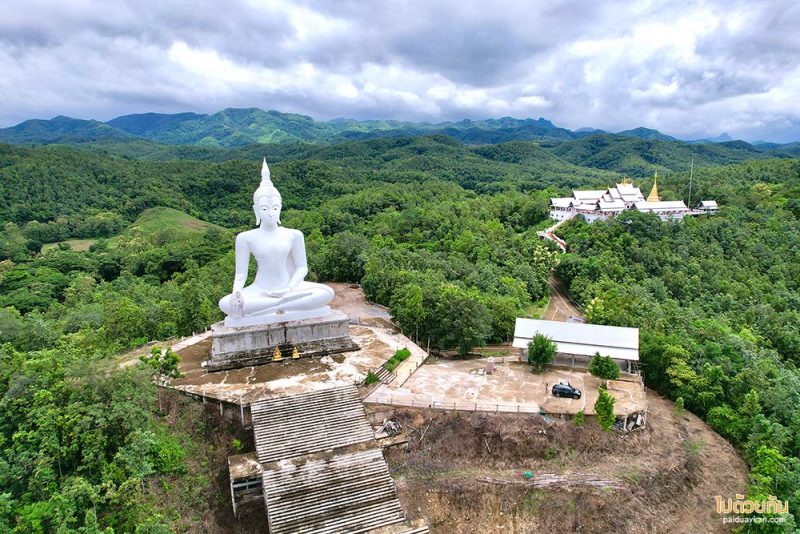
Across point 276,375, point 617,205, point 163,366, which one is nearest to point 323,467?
point 276,375

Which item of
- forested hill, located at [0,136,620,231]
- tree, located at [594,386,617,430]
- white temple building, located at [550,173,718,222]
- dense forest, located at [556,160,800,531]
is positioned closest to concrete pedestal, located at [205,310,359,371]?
tree, located at [594,386,617,430]

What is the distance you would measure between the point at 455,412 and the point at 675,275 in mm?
29642

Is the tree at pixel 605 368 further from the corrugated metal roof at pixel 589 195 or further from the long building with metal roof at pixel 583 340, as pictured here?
the corrugated metal roof at pixel 589 195

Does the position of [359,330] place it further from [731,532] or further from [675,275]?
[675,275]

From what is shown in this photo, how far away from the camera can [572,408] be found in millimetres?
17312

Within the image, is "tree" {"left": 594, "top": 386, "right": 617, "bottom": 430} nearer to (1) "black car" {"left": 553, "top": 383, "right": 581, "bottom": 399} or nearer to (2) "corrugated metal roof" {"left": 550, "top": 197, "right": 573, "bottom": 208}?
(1) "black car" {"left": 553, "top": 383, "right": 581, "bottom": 399}

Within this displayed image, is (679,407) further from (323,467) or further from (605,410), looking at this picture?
(323,467)

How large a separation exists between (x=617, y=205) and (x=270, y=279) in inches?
1769

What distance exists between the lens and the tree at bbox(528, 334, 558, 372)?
2019cm

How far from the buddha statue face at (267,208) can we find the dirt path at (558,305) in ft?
71.7

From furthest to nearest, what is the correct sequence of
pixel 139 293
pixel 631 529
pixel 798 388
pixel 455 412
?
pixel 139 293 → pixel 798 388 → pixel 455 412 → pixel 631 529

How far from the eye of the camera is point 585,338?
2195cm

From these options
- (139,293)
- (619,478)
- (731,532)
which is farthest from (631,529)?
(139,293)

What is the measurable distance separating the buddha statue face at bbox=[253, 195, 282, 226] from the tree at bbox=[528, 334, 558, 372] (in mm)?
11553
